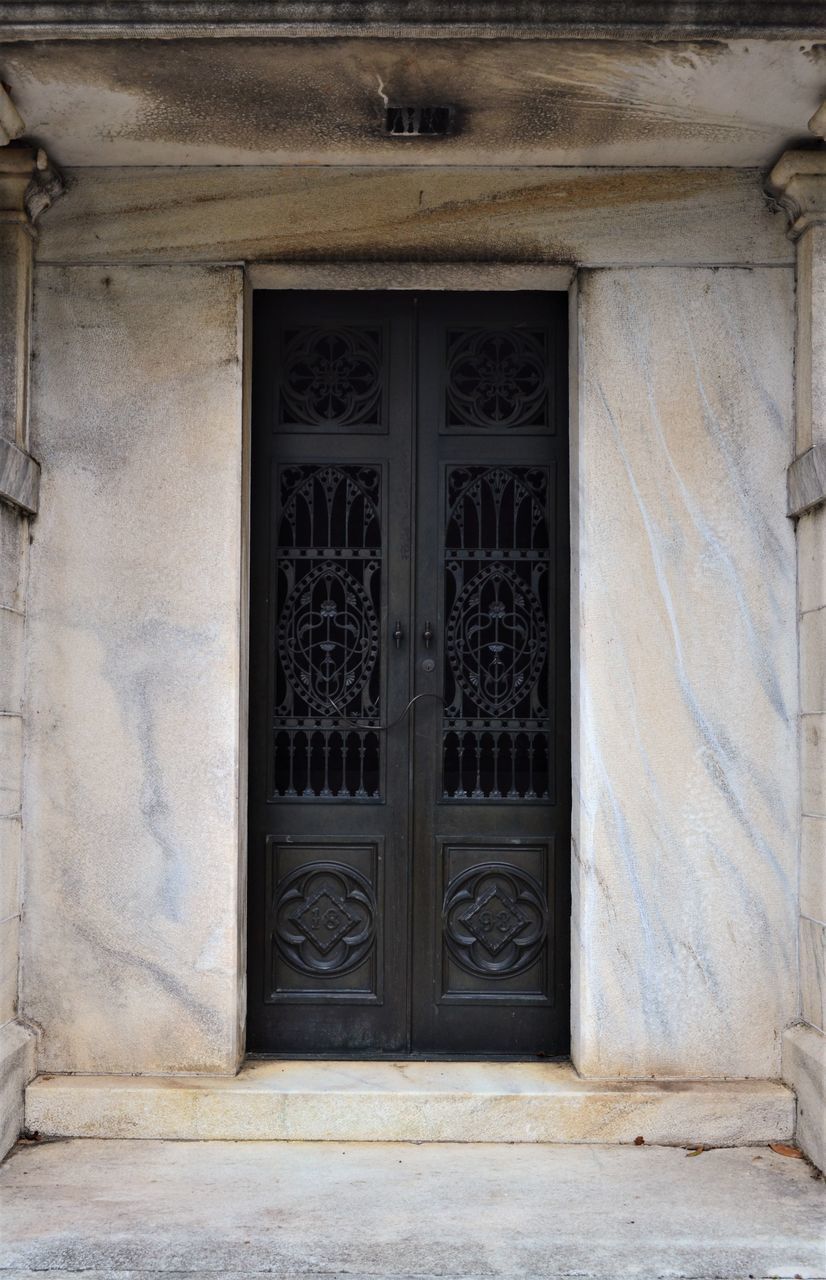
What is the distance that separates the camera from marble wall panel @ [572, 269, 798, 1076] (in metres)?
5.07

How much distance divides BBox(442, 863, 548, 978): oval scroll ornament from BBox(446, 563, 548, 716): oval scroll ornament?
2.49 ft

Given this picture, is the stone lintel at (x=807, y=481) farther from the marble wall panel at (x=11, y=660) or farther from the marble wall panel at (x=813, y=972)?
the marble wall panel at (x=11, y=660)

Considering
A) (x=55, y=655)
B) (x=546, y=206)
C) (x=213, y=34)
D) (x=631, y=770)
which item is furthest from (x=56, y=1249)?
(x=546, y=206)

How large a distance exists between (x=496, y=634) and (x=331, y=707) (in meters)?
0.80

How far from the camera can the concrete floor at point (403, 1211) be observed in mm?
3873

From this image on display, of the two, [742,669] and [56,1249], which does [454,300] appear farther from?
[56,1249]

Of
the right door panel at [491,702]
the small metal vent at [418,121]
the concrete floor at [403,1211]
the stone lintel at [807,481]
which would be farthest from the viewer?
the right door panel at [491,702]

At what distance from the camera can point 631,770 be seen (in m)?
5.11

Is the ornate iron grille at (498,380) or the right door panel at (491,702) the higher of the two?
the ornate iron grille at (498,380)

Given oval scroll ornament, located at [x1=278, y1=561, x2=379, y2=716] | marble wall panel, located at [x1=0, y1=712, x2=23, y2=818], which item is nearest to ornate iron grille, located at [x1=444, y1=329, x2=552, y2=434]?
oval scroll ornament, located at [x1=278, y1=561, x2=379, y2=716]

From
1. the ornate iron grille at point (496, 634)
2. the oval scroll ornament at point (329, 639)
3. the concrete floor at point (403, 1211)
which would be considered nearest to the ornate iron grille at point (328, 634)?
the oval scroll ornament at point (329, 639)

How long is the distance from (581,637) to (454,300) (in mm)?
1656

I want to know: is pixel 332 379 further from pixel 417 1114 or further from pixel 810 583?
pixel 417 1114

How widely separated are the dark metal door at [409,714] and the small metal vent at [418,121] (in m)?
0.97
